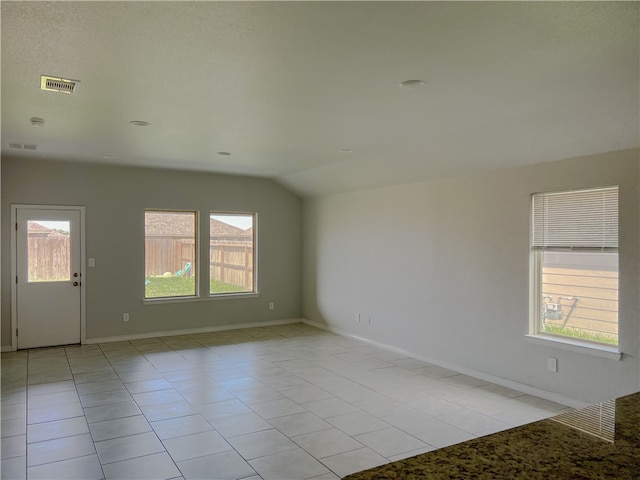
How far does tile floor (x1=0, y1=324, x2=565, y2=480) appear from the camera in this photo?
3.18 meters

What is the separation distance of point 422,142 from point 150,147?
119 inches

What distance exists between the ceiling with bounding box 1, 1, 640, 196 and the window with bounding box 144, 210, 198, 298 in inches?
82.8

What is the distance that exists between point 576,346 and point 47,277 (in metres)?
6.41

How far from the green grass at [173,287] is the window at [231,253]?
0.02 m

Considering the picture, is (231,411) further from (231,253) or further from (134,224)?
(231,253)

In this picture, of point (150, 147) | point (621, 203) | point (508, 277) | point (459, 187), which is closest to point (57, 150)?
point (150, 147)

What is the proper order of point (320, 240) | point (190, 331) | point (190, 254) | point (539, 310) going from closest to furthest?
point (539, 310) < point (190, 331) < point (190, 254) < point (320, 240)

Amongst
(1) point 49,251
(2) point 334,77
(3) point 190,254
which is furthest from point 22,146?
(2) point 334,77

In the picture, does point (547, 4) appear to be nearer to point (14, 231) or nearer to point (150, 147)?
point (150, 147)

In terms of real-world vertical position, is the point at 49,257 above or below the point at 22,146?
below

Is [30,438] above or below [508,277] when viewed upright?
below

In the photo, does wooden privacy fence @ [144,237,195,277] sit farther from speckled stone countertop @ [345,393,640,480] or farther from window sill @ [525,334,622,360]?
speckled stone countertop @ [345,393,640,480]

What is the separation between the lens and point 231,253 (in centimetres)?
787

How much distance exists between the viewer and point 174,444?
11.3 ft
